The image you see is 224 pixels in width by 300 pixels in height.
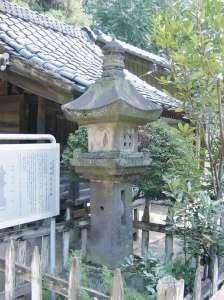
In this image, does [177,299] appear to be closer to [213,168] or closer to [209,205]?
[209,205]

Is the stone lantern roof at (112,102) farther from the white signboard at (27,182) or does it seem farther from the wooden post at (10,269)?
the wooden post at (10,269)

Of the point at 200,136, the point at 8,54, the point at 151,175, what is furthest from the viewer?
the point at 8,54

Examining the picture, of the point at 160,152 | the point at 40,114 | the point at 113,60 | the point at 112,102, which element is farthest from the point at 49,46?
the point at 112,102

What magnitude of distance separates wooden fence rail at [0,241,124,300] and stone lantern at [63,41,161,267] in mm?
1201

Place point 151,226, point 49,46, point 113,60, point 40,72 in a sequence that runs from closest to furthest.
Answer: point 113,60 → point 151,226 → point 40,72 → point 49,46

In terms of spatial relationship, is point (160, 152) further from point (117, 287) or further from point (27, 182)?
point (117, 287)

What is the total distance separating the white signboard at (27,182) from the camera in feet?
11.5

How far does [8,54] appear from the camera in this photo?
5.66m

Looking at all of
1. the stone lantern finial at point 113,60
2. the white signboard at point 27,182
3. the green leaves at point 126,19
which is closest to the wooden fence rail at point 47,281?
the white signboard at point 27,182

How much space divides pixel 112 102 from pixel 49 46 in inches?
168

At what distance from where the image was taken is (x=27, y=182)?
12.2 feet

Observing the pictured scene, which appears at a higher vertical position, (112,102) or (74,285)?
(112,102)

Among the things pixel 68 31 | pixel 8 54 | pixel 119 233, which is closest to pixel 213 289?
pixel 119 233

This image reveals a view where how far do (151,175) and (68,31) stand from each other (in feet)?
20.6
